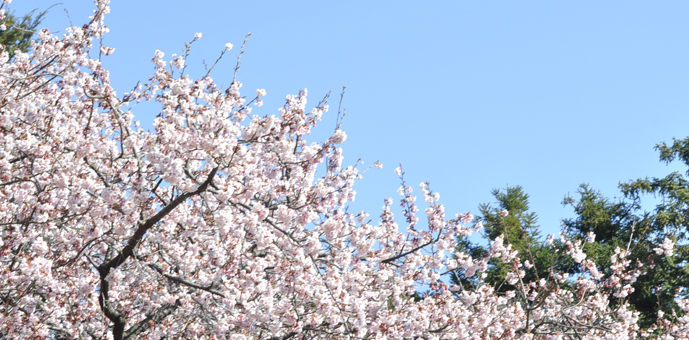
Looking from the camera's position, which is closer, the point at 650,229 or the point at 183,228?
the point at 183,228

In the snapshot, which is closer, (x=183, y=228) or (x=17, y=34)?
(x=183, y=228)

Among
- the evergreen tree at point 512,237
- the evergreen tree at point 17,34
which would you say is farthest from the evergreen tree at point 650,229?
the evergreen tree at point 17,34

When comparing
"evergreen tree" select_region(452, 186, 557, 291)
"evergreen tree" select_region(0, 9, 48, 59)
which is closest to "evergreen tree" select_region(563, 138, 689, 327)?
"evergreen tree" select_region(452, 186, 557, 291)

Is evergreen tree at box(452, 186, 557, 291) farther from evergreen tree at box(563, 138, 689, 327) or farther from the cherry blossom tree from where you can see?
the cherry blossom tree

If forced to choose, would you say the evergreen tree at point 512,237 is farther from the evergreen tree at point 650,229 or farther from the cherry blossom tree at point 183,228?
the cherry blossom tree at point 183,228

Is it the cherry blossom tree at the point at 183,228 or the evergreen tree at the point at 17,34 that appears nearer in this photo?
the cherry blossom tree at the point at 183,228

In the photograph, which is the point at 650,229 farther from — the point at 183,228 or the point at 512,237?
the point at 183,228

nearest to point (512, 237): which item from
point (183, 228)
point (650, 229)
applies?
point (650, 229)

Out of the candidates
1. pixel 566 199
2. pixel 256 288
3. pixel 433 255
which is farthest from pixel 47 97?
pixel 566 199

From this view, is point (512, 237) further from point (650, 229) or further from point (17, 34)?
point (17, 34)

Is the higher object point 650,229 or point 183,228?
point 650,229

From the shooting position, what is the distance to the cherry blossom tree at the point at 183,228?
579cm

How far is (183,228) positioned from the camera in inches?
274

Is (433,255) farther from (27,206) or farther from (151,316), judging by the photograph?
(27,206)
